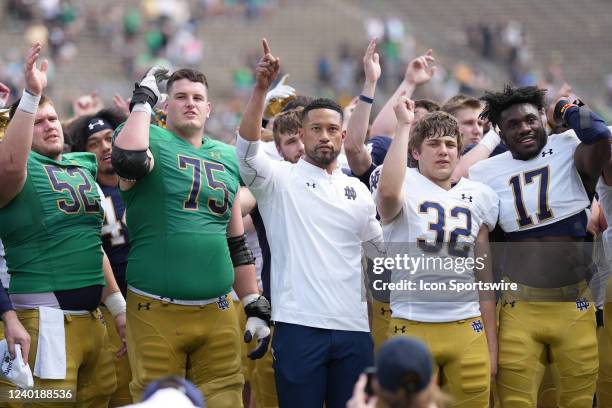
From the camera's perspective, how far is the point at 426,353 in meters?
4.07

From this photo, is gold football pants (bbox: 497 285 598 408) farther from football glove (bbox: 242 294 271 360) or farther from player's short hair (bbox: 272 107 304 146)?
player's short hair (bbox: 272 107 304 146)

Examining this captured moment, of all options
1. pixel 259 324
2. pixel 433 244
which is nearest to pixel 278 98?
pixel 433 244

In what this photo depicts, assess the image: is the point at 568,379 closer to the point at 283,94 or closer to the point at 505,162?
the point at 505,162

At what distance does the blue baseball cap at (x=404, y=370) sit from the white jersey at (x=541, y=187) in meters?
2.98

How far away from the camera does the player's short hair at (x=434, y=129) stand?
670 cm

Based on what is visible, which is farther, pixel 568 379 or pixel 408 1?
pixel 408 1

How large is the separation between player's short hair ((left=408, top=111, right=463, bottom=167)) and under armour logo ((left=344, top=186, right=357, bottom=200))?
516 millimetres

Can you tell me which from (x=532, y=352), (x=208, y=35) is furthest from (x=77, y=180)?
(x=208, y=35)

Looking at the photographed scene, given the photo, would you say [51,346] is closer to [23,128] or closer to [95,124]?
[23,128]

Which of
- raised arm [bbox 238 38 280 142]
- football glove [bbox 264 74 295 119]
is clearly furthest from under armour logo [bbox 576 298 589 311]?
football glove [bbox 264 74 295 119]

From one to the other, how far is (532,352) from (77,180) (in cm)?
287

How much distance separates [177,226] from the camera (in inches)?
245

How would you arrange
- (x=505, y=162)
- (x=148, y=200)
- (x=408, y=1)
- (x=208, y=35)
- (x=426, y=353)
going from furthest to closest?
(x=408, y=1) < (x=208, y=35) < (x=505, y=162) < (x=148, y=200) < (x=426, y=353)

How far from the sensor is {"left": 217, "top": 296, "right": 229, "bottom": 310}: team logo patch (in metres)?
6.41
